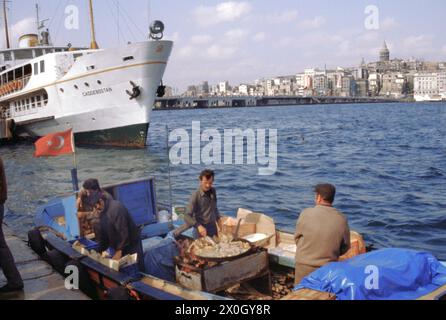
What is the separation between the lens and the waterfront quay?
16050cm

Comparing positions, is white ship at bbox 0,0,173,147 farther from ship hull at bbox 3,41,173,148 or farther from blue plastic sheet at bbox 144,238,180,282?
blue plastic sheet at bbox 144,238,180,282

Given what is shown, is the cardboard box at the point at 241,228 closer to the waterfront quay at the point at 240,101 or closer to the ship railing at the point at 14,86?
the ship railing at the point at 14,86

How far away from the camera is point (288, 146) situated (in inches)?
1373

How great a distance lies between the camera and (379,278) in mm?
5027

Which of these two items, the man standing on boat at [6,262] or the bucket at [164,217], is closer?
the man standing on boat at [6,262]

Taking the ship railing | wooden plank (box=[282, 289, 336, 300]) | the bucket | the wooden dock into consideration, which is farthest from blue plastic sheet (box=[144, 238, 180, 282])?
the ship railing

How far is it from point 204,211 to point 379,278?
3.13m

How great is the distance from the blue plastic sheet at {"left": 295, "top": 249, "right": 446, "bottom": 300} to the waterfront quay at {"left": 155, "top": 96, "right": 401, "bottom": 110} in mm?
150525

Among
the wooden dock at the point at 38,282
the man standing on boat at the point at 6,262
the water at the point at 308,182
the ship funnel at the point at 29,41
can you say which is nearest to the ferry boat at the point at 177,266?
the wooden dock at the point at 38,282

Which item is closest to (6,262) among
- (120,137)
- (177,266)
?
(177,266)

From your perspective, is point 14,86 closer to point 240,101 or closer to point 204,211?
point 204,211

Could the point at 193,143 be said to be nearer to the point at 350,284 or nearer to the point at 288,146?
the point at 288,146

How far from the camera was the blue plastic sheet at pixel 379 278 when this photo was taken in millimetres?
4938

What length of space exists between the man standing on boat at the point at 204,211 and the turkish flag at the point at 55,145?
2700 mm
